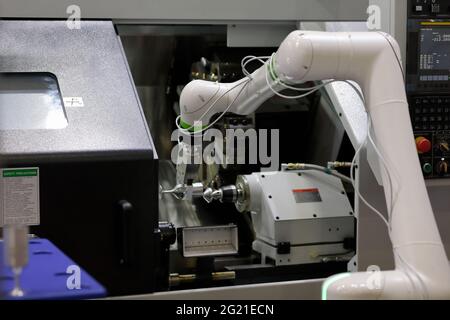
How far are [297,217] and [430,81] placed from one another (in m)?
0.49

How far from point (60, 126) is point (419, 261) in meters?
0.82

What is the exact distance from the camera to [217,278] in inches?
69.6

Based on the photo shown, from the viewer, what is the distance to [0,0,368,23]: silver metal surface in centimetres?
178

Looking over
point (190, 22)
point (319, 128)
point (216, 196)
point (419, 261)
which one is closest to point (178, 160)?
point (216, 196)

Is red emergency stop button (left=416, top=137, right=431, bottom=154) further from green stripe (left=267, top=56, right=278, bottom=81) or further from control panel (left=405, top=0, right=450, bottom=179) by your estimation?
green stripe (left=267, top=56, right=278, bottom=81)

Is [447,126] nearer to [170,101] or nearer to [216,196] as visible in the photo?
[216,196]

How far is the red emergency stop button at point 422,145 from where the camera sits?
1713 mm

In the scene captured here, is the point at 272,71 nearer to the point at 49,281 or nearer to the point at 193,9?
the point at 193,9

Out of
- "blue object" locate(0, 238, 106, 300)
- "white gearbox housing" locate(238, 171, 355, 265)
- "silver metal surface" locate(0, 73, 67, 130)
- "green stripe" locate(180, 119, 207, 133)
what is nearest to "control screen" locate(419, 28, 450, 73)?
"white gearbox housing" locate(238, 171, 355, 265)

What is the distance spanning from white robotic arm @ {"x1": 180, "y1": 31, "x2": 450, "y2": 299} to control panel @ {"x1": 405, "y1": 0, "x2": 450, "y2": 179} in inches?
11.0

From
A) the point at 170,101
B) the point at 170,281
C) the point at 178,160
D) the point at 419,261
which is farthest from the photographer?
the point at 170,101

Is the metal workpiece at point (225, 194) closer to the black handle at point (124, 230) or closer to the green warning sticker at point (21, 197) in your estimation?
the black handle at point (124, 230)

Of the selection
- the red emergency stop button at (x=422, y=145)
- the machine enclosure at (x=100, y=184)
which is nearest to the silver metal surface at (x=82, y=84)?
the machine enclosure at (x=100, y=184)

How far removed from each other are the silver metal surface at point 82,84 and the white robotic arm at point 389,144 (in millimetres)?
351
